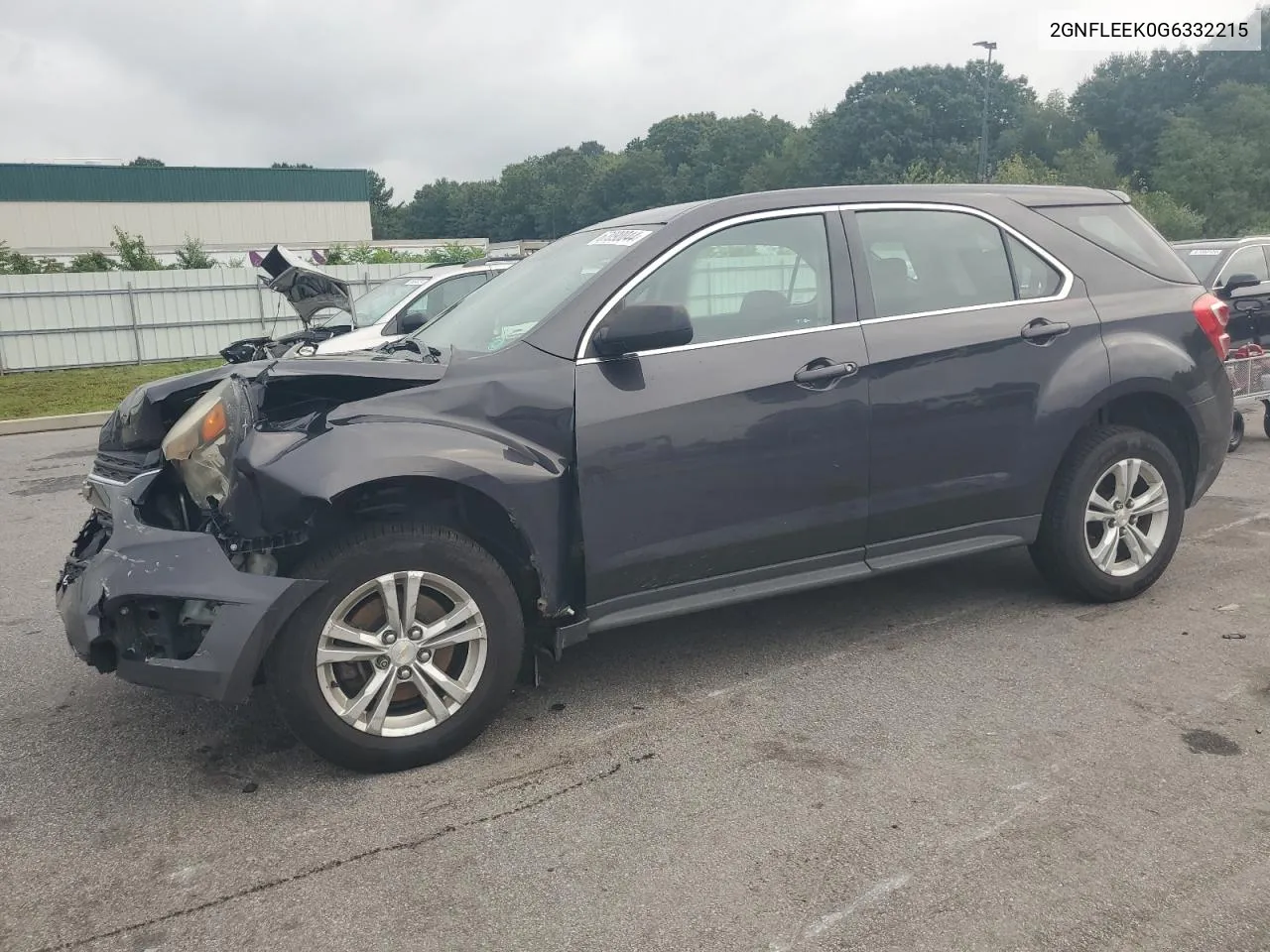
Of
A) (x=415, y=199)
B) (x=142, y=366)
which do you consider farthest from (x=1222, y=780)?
(x=415, y=199)

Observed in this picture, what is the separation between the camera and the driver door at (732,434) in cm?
362

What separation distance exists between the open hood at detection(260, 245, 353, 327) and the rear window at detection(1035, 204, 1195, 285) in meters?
6.91

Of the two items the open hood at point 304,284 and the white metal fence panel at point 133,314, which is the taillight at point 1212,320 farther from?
the white metal fence panel at point 133,314

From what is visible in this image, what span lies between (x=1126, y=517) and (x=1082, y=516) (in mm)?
290

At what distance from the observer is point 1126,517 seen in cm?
470

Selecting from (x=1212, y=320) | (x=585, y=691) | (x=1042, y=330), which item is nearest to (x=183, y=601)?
(x=585, y=691)

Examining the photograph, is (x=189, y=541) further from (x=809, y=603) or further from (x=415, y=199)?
(x=415, y=199)

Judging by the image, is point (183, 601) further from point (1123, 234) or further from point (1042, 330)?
point (1123, 234)

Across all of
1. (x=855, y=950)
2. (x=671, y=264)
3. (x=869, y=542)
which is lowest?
(x=855, y=950)

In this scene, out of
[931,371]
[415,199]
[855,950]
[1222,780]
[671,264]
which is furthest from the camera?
[415,199]

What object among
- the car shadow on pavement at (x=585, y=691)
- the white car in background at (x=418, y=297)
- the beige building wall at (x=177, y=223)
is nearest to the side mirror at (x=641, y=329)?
the car shadow on pavement at (x=585, y=691)

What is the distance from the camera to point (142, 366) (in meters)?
19.4

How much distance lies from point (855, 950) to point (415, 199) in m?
131

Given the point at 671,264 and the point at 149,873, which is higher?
the point at 671,264
